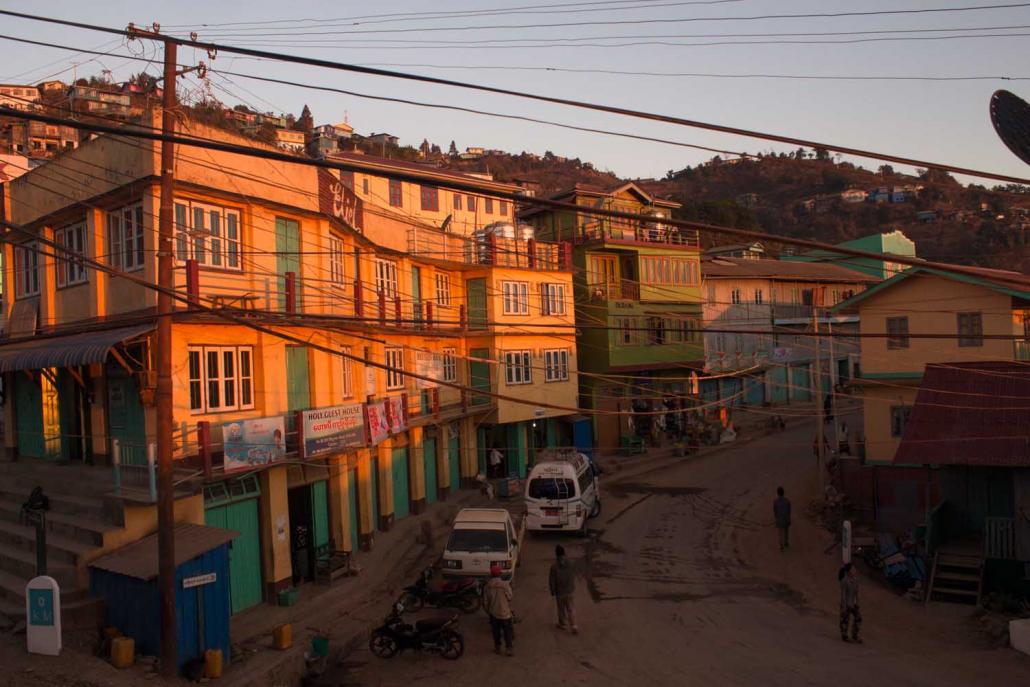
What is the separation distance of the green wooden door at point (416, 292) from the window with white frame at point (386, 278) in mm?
1414

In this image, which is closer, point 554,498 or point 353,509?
point 353,509

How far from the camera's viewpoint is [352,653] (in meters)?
15.6

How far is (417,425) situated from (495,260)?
1003 cm

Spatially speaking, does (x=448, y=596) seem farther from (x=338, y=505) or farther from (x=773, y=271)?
(x=773, y=271)

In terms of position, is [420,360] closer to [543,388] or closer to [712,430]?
[543,388]

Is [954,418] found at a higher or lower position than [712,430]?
higher

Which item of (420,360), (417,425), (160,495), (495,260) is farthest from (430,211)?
(160,495)

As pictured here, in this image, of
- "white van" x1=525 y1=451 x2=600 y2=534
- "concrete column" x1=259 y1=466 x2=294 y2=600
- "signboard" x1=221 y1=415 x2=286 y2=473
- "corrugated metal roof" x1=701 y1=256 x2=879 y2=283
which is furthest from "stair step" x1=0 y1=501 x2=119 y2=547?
"corrugated metal roof" x1=701 y1=256 x2=879 y2=283

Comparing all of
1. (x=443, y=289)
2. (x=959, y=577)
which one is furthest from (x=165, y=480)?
(x=443, y=289)

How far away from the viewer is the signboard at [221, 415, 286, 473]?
52.9 feet

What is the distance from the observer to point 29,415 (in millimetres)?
21938

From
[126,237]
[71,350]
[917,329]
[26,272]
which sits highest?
[126,237]

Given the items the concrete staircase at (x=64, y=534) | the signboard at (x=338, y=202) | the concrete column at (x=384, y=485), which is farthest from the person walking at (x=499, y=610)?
the signboard at (x=338, y=202)

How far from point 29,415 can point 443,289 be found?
1548cm
